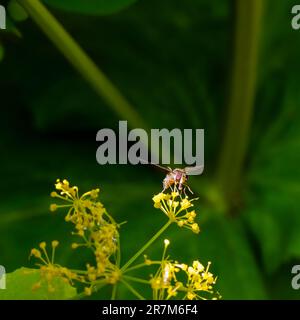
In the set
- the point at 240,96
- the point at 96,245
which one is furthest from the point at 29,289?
the point at 240,96

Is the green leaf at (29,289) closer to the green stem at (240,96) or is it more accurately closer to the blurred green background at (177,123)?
the blurred green background at (177,123)

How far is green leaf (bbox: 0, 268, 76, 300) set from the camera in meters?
0.46

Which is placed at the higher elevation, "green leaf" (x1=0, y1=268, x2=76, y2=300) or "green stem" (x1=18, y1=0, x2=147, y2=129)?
"green stem" (x1=18, y1=0, x2=147, y2=129)

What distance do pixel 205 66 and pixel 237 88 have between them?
0.17m

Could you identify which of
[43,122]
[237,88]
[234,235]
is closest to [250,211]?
[234,235]

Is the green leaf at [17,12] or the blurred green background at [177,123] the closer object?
the green leaf at [17,12]

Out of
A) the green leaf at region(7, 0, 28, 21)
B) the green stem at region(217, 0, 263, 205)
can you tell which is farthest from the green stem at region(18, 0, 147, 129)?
the green stem at region(217, 0, 263, 205)

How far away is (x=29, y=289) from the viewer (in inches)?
18.2

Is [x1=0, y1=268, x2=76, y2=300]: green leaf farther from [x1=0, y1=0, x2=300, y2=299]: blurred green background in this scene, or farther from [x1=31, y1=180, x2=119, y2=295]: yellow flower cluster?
[x1=0, y1=0, x2=300, y2=299]: blurred green background

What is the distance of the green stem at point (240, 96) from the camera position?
2.41ft

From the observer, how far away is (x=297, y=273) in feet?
2.57

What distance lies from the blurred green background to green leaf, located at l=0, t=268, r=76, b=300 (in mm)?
226

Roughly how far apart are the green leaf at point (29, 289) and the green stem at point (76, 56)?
205mm

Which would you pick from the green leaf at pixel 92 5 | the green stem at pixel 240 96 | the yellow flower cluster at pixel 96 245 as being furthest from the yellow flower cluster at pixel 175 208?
the green stem at pixel 240 96
